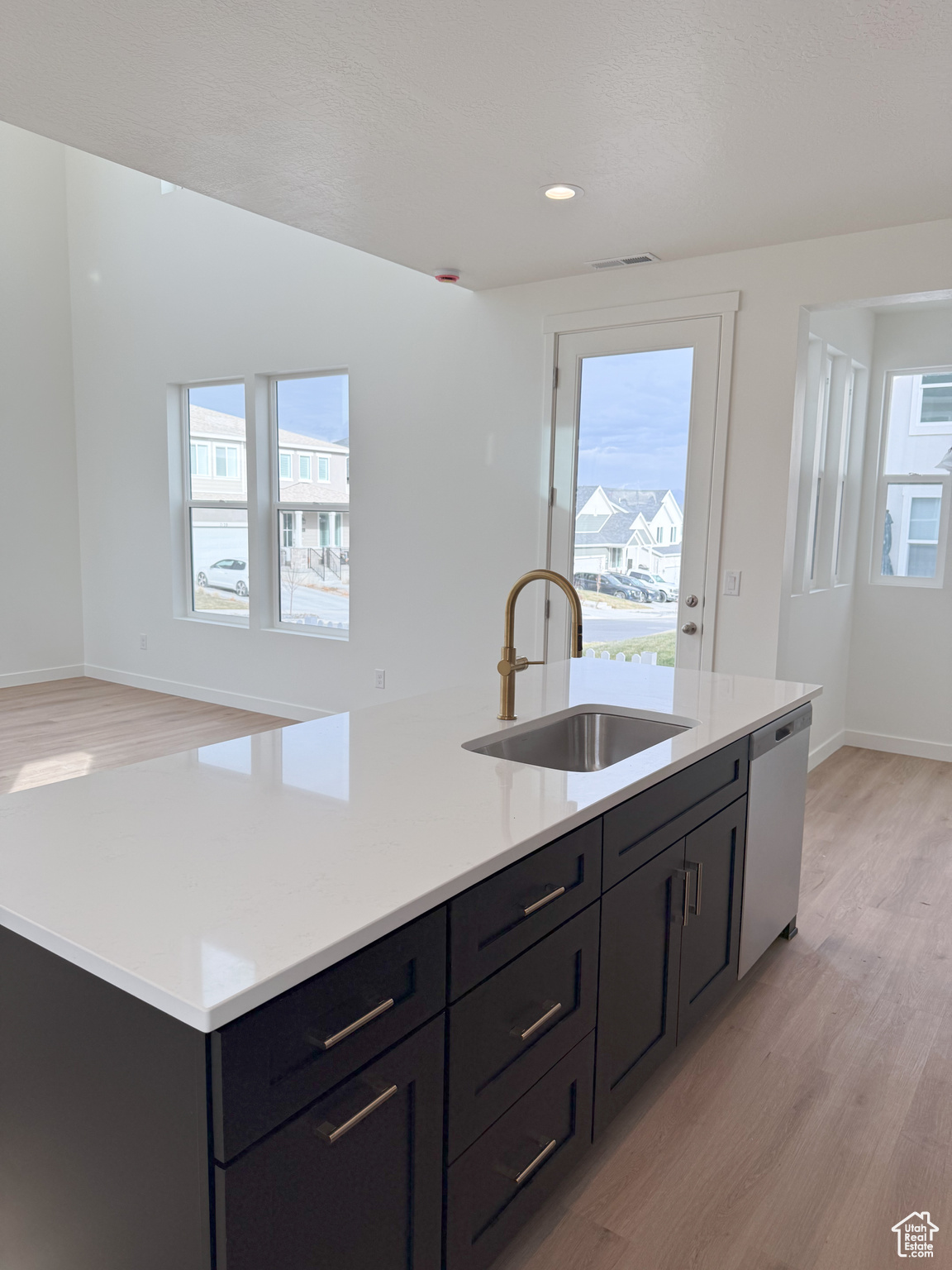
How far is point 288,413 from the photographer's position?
18.7 feet

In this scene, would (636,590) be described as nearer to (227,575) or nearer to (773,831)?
(773,831)

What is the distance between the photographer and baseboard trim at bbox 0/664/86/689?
6559 millimetres

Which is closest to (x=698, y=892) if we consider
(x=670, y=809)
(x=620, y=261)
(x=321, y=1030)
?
(x=670, y=809)

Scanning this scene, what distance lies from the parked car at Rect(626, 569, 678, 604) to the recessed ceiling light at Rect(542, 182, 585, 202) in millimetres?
1761

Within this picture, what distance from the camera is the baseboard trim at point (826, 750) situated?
16.1ft

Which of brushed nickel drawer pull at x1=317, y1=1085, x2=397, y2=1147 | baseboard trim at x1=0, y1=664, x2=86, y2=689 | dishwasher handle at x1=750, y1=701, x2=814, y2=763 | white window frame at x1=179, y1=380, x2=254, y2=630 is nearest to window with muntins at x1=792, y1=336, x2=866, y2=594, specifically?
dishwasher handle at x1=750, y1=701, x2=814, y2=763

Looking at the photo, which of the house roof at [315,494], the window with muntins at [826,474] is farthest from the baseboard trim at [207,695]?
the window with muntins at [826,474]

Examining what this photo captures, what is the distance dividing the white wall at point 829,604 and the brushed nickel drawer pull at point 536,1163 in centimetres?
283

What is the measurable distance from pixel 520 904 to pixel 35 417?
6.42 metres

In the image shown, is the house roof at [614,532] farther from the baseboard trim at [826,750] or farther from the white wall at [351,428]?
the baseboard trim at [826,750]

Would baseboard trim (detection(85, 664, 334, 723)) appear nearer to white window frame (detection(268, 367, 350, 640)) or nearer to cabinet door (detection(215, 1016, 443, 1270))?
white window frame (detection(268, 367, 350, 640))

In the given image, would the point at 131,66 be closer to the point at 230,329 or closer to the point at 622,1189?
the point at 622,1189

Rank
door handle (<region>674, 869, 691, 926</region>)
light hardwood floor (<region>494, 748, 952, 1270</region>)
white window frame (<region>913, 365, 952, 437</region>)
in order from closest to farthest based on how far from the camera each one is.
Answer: light hardwood floor (<region>494, 748, 952, 1270</region>)
door handle (<region>674, 869, 691, 926</region>)
white window frame (<region>913, 365, 952, 437</region>)

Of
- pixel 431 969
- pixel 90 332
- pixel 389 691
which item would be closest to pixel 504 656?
pixel 431 969
